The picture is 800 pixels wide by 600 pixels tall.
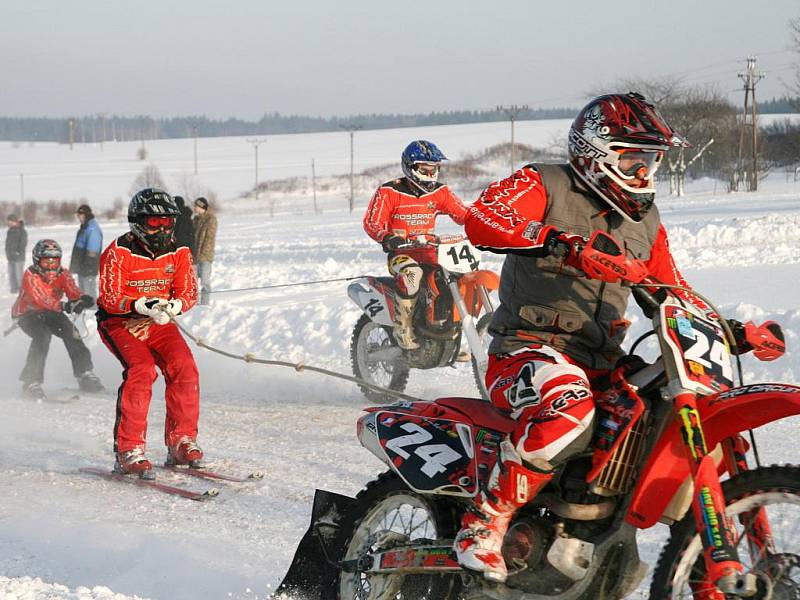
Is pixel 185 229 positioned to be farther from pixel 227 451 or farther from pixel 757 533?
pixel 757 533

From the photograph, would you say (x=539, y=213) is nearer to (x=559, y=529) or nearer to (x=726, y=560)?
(x=559, y=529)

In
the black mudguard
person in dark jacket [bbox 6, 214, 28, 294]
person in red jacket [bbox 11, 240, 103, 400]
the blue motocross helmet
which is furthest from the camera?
person in dark jacket [bbox 6, 214, 28, 294]

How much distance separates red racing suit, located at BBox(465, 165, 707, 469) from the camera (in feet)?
11.5

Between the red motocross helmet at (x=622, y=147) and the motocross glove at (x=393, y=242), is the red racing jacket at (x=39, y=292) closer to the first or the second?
the motocross glove at (x=393, y=242)

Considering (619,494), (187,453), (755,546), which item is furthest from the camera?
(187,453)

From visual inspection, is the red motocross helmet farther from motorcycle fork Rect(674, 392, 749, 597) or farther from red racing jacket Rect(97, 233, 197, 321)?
red racing jacket Rect(97, 233, 197, 321)

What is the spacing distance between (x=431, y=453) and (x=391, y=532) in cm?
42

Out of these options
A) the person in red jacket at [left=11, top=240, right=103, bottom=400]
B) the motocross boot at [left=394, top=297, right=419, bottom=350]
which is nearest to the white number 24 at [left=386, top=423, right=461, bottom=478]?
the motocross boot at [left=394, top=297, right=419, bottom=350]

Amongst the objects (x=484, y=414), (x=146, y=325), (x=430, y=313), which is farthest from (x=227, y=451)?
(x=484, y=414)

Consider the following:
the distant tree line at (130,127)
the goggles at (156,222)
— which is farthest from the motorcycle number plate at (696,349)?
the distant tree line at (130,127)

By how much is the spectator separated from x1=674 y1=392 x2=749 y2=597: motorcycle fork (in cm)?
1550

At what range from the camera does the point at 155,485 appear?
710 cm

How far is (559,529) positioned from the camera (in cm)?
356

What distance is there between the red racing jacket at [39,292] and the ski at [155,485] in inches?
182
